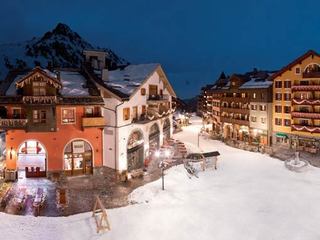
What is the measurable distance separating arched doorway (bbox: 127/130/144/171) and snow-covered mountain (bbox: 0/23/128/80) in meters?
71.1

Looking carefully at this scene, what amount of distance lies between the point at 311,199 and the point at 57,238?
18.2 m

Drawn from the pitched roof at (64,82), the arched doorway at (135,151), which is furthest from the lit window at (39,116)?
the arched doorway at (135,151)

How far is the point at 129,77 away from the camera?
123 ft

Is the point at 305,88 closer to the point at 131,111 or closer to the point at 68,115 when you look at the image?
the point at 131,111

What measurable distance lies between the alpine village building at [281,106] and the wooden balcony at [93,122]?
3029 centimetres

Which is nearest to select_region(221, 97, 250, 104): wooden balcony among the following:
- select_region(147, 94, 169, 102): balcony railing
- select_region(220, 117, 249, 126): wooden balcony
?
select_region(220, 117, 249, 126): wooden balcony

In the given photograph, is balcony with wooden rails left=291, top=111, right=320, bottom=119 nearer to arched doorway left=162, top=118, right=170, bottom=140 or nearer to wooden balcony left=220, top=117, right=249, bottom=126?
wooden balcony left=220, top=117, right=249, bottom=126

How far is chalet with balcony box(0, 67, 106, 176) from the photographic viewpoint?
2811cm

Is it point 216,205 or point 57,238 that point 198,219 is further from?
point 57,238

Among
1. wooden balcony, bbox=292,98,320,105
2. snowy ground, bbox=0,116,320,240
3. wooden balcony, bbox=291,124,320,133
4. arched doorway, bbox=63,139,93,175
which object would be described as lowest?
snowy ground, bbox=0,116,320,240

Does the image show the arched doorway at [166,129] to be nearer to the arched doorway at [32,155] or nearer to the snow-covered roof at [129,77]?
the snow-covered roof at [129,77]

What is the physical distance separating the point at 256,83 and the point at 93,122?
34.9m

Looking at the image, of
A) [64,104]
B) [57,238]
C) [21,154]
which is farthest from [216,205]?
[21,154]

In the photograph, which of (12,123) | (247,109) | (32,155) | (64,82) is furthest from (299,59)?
(12,123)
